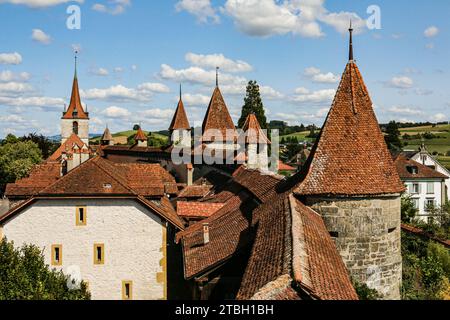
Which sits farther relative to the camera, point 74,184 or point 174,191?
point 174,191

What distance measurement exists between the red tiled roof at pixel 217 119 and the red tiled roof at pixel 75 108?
47835mm

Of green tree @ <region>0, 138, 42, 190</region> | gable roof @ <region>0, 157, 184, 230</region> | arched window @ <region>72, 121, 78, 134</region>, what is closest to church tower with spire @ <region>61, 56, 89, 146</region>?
arched window @ <region>72, 121, 78, 134</region>

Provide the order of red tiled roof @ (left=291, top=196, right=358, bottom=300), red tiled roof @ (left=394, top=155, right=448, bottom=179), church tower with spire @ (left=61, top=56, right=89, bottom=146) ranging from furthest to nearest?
church tower with spire @ (left=61, top=56, right=89, bottom=146) < red tiled roof @ (left=394, top=155, right=448, bottom=179) < red tiled roof @ (left=291, top=196, right=358, bottom=300)

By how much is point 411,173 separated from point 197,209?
1211 inches

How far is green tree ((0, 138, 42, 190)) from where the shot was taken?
66.9 metres

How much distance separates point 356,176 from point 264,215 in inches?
131

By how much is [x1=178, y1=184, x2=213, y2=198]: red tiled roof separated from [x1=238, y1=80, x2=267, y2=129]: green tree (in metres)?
30.1

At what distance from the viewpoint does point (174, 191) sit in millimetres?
36219

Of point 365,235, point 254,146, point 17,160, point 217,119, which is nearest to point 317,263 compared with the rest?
point 365,235

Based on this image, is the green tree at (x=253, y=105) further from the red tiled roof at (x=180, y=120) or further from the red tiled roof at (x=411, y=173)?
the red tiled roof at (x=411, y=173)

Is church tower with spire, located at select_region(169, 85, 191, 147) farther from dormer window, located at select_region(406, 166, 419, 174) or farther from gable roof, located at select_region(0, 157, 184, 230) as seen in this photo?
gable roof, located at select_region(0, 157, 184, 230)
